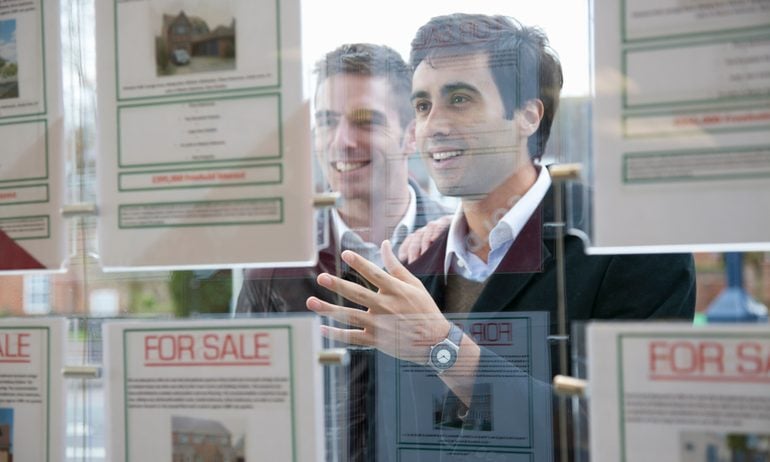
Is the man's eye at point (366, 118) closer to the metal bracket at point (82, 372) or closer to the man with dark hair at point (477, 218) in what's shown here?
the man with dark hair at point (477, 218)

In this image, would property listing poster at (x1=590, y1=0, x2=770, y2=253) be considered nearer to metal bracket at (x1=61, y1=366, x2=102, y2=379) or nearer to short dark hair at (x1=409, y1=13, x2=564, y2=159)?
short dark hair at (x1=409, y1=13, x2=564, y2=159)

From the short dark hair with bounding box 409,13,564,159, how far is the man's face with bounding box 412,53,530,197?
0.01 m

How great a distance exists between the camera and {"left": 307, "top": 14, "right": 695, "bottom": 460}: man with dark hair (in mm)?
957

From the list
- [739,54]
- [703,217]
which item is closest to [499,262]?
[703,217]

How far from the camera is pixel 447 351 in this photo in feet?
3.21

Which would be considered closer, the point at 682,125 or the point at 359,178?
the point at 682,125

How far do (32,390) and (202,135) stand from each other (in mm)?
488

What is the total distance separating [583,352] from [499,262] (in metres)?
0.16

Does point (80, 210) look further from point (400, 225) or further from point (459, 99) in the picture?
point (459, 99)

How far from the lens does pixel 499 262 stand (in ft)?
3.20

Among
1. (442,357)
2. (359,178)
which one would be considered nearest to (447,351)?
(442,357)

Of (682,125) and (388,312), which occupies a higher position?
→ (682,125)

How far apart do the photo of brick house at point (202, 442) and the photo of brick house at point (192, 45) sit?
504 millimetres

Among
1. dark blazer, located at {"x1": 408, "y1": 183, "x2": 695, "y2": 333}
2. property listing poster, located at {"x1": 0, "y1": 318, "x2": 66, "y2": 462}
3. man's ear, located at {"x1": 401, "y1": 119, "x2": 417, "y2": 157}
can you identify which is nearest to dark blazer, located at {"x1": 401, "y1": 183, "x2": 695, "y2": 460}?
dark blazer, located at {"x1": 408, "y1": 183, "x2": 695, "y2": 333}
